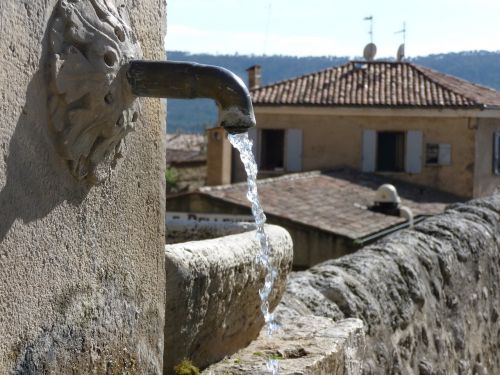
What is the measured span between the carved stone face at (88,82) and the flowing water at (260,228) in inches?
10.9

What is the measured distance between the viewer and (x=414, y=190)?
23.9 metres

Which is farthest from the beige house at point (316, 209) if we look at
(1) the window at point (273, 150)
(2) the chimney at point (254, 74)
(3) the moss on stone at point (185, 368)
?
(3) the moss on stone at point (185, 368)

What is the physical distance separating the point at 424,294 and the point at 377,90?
19741 mm

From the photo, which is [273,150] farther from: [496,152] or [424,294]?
[424,294]

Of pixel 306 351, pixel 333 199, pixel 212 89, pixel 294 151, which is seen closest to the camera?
pixel 212 89

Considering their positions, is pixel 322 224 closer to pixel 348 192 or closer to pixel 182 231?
pixel 348 192

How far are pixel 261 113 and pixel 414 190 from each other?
12.6 ft

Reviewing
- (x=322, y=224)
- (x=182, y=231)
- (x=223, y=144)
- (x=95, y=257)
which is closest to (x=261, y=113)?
(x=223, y=144)

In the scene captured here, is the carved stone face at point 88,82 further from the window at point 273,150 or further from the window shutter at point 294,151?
the window at point 273,150

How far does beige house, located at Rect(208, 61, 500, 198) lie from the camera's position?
23.9 metres

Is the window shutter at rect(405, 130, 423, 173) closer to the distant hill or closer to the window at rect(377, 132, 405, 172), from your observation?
the window at rect(377, 132, 405, 172)

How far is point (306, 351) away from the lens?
2986mm

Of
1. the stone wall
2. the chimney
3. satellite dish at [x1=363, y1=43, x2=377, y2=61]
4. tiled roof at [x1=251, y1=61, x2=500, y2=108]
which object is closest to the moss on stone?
the stone wall

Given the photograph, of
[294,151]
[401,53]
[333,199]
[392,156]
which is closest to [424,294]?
[333,199]
